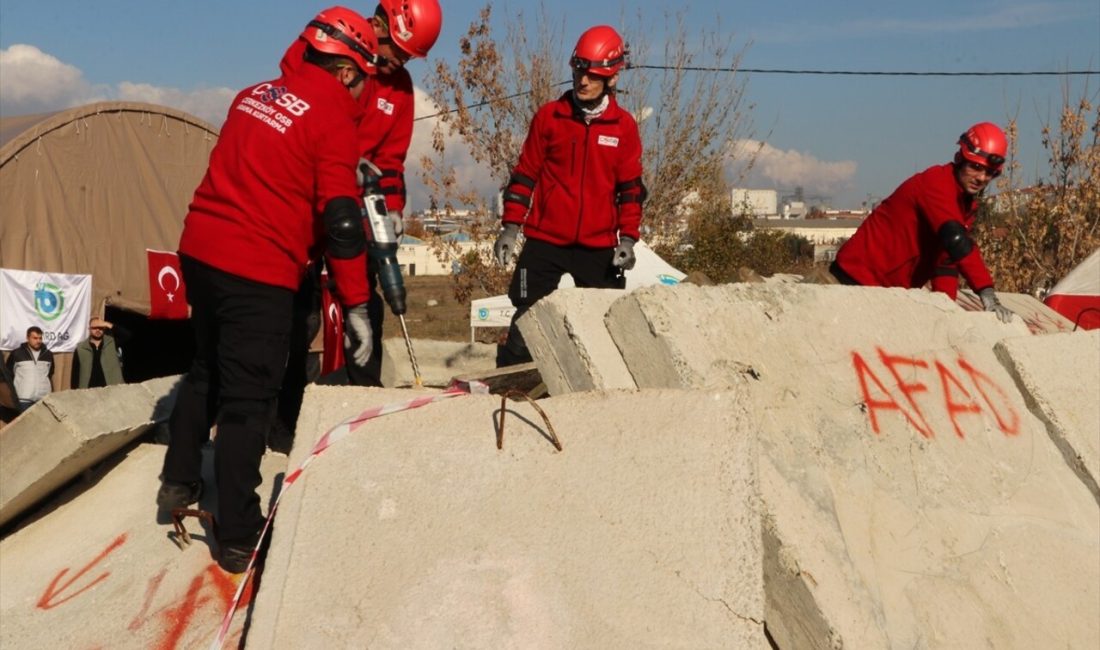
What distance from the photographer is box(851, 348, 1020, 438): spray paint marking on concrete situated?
440 cm

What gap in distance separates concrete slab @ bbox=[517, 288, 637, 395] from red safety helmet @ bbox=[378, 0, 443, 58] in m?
1.67

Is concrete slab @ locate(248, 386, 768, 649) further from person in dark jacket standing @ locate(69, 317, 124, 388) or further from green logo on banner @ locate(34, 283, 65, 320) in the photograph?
green logo on banner @ locate(34, 283, 65, 320)

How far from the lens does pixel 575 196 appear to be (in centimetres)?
640

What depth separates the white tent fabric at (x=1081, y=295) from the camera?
31.8 feet

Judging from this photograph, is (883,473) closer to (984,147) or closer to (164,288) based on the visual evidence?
(984,147)

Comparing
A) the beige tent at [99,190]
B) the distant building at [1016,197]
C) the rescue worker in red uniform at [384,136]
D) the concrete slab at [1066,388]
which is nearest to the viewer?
the concrete slab at [1066,388]

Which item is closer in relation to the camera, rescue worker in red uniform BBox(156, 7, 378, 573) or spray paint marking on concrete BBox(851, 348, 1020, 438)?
rescue worker in red uniform BBox(156, 7, 378, 573)

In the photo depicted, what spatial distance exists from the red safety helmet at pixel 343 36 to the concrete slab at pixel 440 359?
13.4 feet

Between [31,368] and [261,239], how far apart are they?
318 inches

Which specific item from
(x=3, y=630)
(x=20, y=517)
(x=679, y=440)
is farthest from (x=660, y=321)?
(x=20, y=517)

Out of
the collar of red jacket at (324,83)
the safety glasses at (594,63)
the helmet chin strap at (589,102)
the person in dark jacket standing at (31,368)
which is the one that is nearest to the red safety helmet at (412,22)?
the collar of red jacket at (324,83)

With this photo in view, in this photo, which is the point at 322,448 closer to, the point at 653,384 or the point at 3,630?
the point at 653,384

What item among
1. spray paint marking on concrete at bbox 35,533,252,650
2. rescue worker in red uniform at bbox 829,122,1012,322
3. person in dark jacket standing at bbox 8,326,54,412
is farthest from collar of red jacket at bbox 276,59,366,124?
A: person in dark jacket standing at bbox 8,326,54,412

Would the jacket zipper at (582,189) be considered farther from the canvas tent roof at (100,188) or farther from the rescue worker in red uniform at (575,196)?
the canvas tent roof at (100,188)
